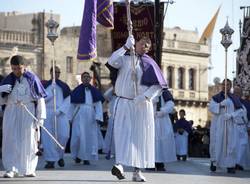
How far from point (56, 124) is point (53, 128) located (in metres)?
0.16

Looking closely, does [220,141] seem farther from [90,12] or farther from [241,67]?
[241,67]

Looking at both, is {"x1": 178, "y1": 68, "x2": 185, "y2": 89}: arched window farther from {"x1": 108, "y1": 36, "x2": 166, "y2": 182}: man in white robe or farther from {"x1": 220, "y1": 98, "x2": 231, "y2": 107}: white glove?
{"x1": 108, "y1": 36, "x2": 166, "y2": 182}: man in white robe

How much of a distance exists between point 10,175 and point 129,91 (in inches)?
96.5

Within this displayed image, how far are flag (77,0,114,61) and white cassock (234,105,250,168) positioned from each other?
4036 mm

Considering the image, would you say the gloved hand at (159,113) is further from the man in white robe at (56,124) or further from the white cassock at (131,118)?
the white cassock at (131,118)

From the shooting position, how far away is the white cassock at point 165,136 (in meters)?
20.1

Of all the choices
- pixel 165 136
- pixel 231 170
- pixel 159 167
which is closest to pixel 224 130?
pixel 231 170

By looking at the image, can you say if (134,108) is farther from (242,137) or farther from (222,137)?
(242,137)

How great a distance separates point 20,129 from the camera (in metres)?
16.2

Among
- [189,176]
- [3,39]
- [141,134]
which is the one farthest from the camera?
[3,39]

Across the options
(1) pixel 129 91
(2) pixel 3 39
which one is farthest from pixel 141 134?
(2) pixel 3 39

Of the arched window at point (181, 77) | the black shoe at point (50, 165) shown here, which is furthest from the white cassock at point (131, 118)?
the arched window at point (181, 77)

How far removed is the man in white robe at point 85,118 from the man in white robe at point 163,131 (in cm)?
233

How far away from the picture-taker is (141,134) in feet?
50.4
